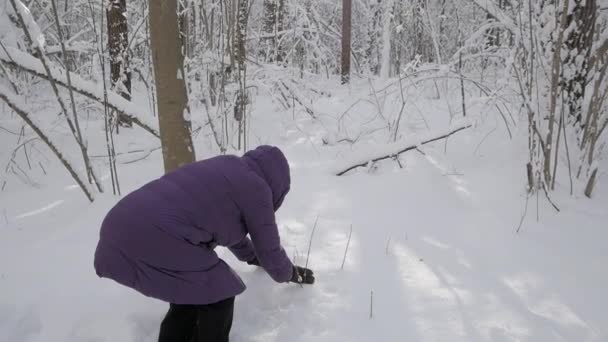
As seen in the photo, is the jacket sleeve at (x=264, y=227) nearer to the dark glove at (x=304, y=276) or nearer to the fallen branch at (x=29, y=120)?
the dark glove at (x=304, y=276)

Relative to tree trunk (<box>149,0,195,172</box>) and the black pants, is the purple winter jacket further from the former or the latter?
tree trunk (<box>149,0,195,172</box>)

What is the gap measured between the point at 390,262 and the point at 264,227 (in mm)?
1013

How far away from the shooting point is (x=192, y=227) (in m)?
1.50

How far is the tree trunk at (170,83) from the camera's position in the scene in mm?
2275

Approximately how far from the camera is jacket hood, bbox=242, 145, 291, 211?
1.70 meters

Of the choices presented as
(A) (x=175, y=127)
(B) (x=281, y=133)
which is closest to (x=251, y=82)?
(B) (x=281, y=133)

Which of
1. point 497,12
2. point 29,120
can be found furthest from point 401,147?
point 29,120

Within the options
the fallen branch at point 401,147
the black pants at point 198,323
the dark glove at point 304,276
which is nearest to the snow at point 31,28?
the black pants at point 198,323

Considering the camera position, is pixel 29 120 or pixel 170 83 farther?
pixel 29 120

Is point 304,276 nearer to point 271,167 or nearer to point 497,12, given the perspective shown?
point 271,167

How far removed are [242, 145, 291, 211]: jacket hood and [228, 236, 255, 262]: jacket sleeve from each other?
17.4 inches

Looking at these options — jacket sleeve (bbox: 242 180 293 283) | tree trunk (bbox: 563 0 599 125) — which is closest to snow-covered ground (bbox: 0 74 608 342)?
jacket sleeve (bbox: 242 180 293 283)

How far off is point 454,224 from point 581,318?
3.28 feet

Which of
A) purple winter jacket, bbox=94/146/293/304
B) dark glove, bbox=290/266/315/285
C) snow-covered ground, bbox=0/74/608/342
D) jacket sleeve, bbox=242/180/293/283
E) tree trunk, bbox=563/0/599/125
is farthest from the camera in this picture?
tree trunk, bbox=563/0/599/125
